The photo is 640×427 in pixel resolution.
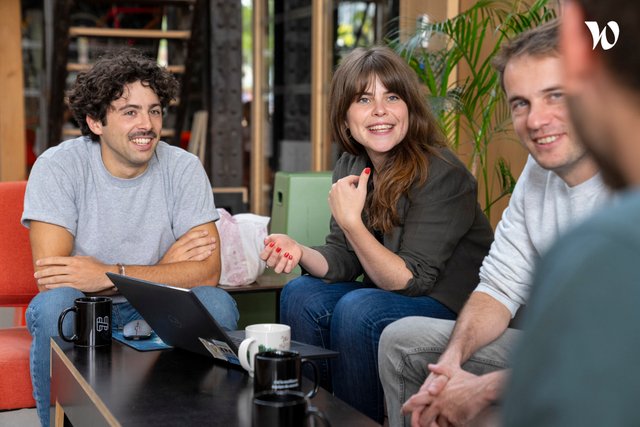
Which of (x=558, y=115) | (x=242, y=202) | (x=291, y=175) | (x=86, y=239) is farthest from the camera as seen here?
(x=242, y=202)

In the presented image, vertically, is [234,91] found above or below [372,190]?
above

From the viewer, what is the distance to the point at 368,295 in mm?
2201

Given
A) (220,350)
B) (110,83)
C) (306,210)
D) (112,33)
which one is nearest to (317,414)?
(220,350)

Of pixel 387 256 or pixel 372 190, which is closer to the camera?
pixel 387 256

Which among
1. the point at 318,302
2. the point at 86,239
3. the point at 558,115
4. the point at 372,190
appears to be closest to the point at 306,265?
the point at 318,302

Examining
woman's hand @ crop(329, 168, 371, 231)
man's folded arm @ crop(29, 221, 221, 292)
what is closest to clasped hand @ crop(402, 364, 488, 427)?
woman's hand @ crop(329, 168, 371, 231)

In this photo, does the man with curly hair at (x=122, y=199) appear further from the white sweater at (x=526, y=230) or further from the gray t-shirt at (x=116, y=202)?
the white sweater at (x=526, y=230)

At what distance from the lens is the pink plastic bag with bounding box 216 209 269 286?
2799mm

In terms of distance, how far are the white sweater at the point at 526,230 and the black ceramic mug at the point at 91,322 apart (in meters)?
0.86

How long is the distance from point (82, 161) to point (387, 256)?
992 mm

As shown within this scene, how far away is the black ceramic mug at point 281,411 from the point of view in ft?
4.24

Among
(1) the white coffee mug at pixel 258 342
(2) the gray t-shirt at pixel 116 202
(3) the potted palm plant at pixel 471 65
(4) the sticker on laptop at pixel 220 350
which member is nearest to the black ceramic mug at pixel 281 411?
(1) the white coffee mug at pixel 258 342

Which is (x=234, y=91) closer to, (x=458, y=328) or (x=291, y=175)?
(x=291, y=175)

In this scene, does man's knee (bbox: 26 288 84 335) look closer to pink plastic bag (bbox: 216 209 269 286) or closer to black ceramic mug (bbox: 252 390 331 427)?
pink plastic bag (bbox: 216 209 269 286)
